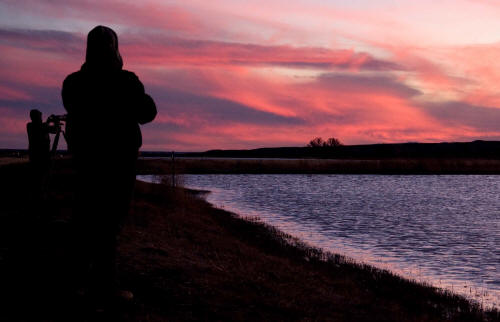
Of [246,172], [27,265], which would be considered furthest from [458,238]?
[246,172]

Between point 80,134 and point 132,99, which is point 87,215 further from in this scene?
point 132,99

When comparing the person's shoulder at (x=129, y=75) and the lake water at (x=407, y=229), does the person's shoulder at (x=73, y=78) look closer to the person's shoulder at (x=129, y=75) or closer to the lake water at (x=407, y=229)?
the person's shoulder at (x=129, y=75)

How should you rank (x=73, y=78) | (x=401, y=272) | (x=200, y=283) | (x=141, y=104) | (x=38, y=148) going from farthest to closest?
(x=401, y=272) < (x=38, y=148) < (x=200, y=283) < (x=73, y=78) < (x=141, y=104)

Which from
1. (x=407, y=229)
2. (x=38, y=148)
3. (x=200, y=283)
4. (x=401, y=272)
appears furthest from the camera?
(x=407, y=229)

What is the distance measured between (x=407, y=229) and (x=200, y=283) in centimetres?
1705

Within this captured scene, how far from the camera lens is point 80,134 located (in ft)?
19.5

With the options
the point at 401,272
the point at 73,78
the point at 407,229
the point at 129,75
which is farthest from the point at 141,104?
the point at 407,229

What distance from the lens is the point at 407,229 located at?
2345cm

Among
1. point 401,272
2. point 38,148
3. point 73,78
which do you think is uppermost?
point 73,78

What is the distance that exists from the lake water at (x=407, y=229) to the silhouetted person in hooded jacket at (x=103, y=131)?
29.6ft

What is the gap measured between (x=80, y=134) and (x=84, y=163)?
318 millimetres

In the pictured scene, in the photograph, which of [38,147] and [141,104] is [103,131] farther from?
[38,147]

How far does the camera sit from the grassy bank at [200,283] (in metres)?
6.48

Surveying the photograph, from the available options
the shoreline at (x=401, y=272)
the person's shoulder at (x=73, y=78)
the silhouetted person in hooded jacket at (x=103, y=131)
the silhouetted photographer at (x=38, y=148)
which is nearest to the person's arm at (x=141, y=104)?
the silhouetted person in hooded jacket at (x=103, y=131)
